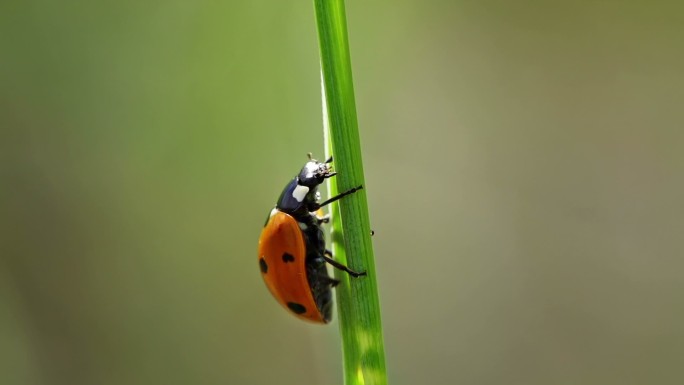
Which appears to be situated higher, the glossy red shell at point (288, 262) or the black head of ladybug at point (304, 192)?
the black head of ladybug at point (304, 192)

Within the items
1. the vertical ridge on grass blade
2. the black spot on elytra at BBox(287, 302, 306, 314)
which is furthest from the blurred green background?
the vertical ridge on grass blade

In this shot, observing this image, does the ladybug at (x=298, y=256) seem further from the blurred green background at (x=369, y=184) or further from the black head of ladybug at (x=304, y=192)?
the blurred green background at (x=369, y=184)

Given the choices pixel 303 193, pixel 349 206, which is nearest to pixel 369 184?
pixel 303 193

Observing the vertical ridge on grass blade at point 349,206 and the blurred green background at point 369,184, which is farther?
the blurred green background at point 369,184

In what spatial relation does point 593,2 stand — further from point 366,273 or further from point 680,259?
point 366,273

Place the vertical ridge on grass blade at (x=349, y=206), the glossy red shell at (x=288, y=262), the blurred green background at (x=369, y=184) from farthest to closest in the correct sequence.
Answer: the blurred green background at (x=369, y=184)
the glossy red shell at (x=288, y=262)
the vertical ridge on grass blade at (x=349, y=206)

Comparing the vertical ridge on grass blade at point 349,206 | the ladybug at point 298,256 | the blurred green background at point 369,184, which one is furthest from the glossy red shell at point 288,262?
the blurred green background at point 369,184

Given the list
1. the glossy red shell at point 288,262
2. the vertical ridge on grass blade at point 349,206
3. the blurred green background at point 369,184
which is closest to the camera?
the vertical ridge on grass blade at point 349,206
